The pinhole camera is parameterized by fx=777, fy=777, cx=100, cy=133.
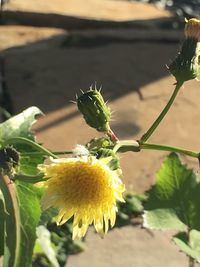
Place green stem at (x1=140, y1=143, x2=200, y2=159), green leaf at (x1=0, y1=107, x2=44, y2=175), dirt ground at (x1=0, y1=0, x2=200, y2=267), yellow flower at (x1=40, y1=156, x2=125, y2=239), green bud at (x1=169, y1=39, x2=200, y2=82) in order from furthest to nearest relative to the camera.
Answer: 1. dirt ground at (x1=0, y1=0, x2=200, y2=267)
2. green leaf at (x1=0, y1=107, x2=44, y2=175)
3. green bud at (x1=169, y1=39, x2=200, y2=82)
4. green stem at (x1=140, y1=143, x2=200, y2=159)
5. yellow flower at (x1=40, y1=156, x2=125, y2=239)

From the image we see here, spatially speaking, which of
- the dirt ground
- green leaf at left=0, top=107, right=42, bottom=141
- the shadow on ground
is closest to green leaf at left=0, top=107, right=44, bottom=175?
green leaf at left=0, top=107, right=42, bottom=141

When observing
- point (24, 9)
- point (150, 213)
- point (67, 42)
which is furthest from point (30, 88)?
point (150, 213)

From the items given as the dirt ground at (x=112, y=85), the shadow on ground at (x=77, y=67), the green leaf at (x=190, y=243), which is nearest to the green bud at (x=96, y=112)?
the green leaf at (x=190, y=243)

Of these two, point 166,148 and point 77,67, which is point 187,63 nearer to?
point 166,148

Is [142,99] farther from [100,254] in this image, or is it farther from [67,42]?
[100,254]

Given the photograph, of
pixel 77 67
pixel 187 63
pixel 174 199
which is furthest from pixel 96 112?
pixel 77 67

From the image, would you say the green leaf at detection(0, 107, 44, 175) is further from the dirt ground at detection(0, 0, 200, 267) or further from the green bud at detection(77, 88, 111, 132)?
the dirt ground at detection(0, 0, 200, 267)

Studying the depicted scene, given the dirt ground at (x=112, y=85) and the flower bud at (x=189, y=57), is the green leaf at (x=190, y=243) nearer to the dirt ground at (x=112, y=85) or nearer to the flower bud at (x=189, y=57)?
the flower bud at (x=189, y=57)
